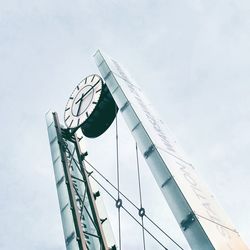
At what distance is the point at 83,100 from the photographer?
1420 cm

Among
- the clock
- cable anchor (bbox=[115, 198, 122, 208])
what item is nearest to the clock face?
the clock

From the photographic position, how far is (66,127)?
14.3m

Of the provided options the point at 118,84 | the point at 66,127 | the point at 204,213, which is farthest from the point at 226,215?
the point at 66,127

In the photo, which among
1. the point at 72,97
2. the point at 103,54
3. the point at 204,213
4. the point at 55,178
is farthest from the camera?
the point at 72,97

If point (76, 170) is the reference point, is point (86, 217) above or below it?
below

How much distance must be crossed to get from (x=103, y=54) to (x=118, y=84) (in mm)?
1861

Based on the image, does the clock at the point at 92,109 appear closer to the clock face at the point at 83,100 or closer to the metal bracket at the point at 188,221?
the clock face at the point at 83,100

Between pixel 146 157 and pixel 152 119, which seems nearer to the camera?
pixel 146 157

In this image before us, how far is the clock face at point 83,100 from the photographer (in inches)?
532

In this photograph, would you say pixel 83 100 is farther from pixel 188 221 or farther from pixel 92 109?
pixel 188 221

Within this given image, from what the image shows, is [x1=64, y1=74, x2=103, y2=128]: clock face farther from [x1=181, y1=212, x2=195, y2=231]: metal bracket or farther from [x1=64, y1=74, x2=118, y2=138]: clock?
[x1=181, y1=212, x2=195, y2=231]: metal bracket

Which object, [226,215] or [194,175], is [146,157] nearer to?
[194,175]

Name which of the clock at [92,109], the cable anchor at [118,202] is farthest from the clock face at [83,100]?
the cable anchor at [118,202]

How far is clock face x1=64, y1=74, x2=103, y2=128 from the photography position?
532 inches
